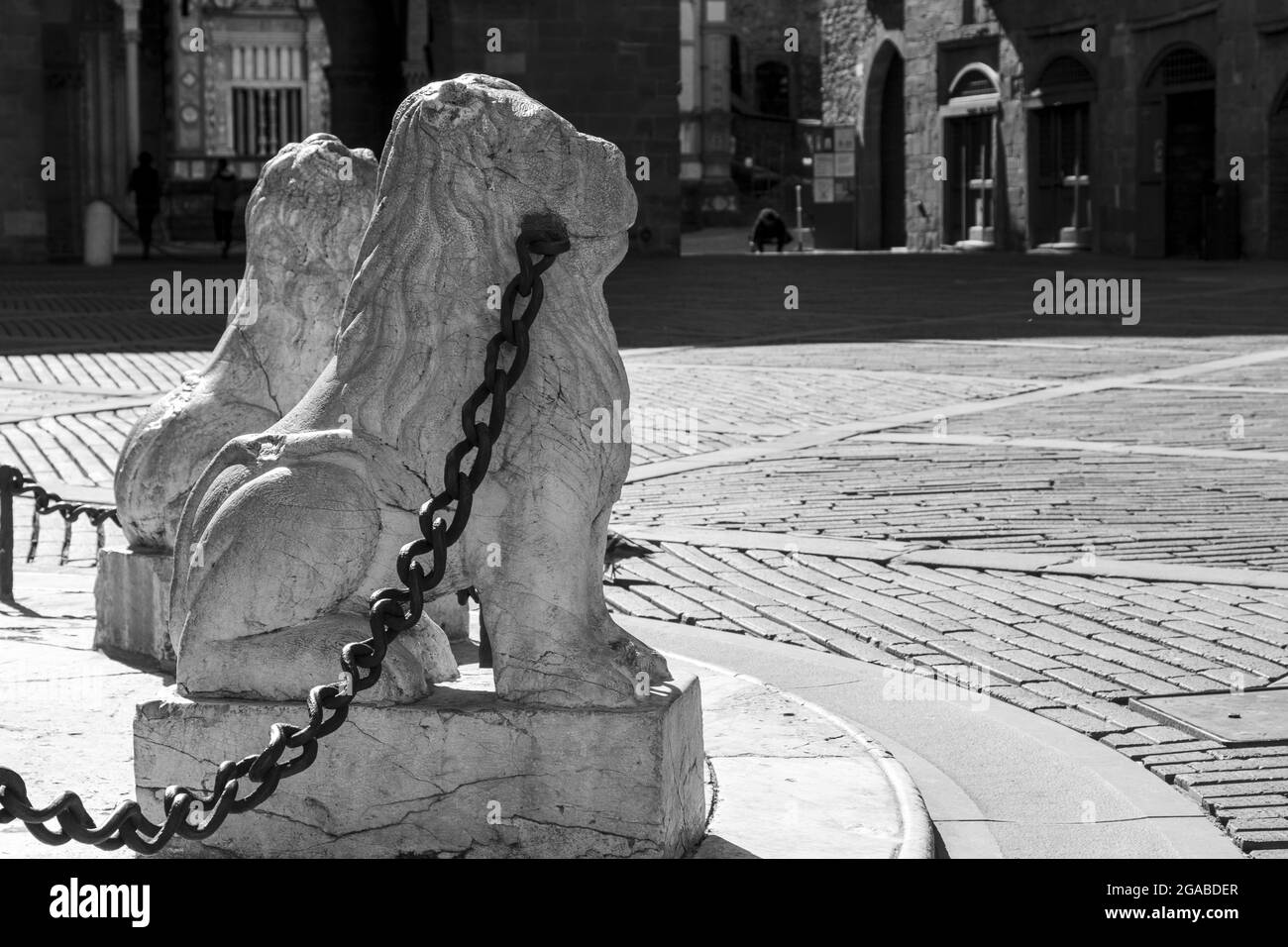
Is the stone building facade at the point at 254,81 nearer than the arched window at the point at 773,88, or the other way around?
the stone building facade at the point at 254,81

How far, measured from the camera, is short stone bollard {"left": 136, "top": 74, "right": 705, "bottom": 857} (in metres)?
3.40

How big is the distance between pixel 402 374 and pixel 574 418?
1.04 feet

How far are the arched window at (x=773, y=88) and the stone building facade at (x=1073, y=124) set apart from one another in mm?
18570

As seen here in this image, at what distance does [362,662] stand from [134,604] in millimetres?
2087

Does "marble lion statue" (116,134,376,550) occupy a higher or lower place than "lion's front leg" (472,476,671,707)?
higher

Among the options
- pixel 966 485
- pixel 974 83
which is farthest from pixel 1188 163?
pixel 966 485

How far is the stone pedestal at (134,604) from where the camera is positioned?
5.00 meters

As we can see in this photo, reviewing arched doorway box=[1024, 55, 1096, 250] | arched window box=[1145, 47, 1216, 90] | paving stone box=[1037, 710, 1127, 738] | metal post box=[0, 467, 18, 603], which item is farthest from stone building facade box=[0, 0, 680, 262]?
paving stone box=[1037, 710, 1127, 738]

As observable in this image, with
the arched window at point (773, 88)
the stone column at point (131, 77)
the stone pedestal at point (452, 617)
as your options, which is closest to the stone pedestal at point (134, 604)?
the stone pedestal at point (452, 617)

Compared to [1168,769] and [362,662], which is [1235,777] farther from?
[362,662]

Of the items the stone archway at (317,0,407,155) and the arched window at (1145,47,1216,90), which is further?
the stone archway at (317,0,407,155)

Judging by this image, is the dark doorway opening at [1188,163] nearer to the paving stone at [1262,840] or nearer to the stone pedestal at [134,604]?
the stone pedestal at [134,604]

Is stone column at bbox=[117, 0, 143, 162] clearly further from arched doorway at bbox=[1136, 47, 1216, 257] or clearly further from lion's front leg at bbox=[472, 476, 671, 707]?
lion's front leg at bbox=[472, 476, 671, 707]

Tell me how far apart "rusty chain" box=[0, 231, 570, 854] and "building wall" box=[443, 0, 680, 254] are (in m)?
24.8
